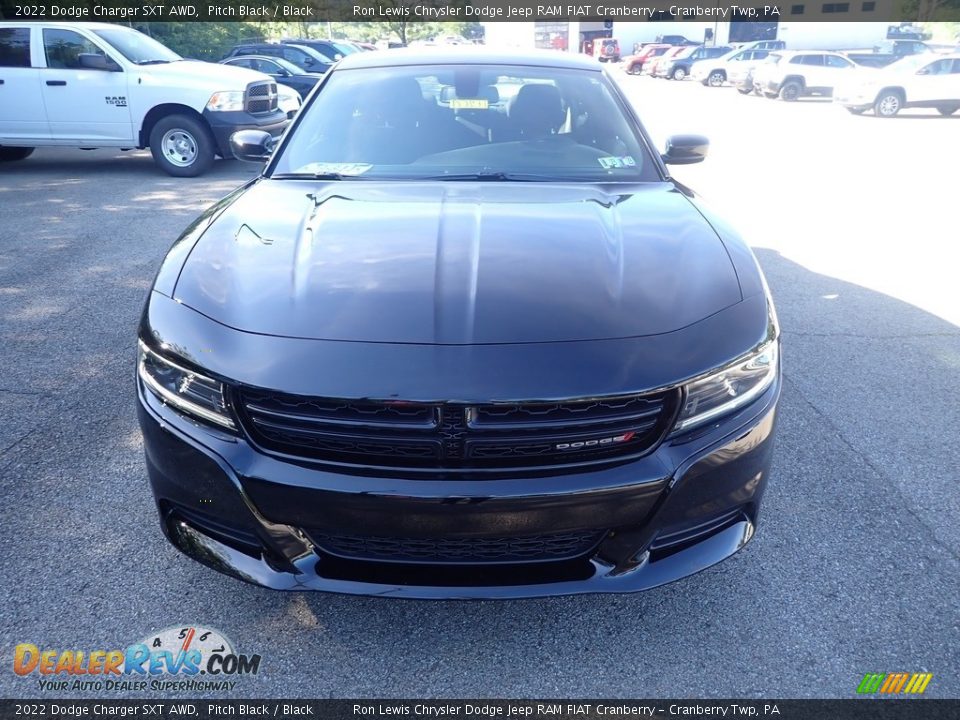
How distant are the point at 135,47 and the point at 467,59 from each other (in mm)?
7661

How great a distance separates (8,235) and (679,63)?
105ft

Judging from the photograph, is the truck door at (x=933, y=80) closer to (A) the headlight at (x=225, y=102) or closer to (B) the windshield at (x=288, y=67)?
(B) the windshield at (x=288, y=67)

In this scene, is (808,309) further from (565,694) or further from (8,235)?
(8,235)

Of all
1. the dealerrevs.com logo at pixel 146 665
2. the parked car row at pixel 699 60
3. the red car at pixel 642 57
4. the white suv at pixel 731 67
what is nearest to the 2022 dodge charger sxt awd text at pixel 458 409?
the dealerrevs.com logo at pixel 146 665

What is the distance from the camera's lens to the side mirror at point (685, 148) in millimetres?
3834

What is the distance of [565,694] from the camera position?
2.06 meters

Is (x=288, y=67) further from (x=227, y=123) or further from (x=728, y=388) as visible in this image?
(x=728, y=388)

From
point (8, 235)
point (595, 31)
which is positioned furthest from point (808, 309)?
point (595, 31)

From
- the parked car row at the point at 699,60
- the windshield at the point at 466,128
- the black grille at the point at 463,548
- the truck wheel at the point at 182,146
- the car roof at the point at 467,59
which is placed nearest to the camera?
the black grille at the point at 463,548

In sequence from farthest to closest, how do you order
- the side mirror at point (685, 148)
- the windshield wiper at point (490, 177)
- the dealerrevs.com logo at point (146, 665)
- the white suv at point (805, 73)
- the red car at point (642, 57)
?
the red car at point (642, 57), the white suv at point (805, 73), the side mirror at point (685, 148), the windshield wiper at point (490, 177), the dealerrevs.com logo at point (146, 665)

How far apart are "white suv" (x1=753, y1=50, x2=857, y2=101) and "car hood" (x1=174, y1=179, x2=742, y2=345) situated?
21.7 metres

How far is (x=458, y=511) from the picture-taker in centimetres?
181

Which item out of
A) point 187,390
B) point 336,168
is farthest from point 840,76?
point 187,390

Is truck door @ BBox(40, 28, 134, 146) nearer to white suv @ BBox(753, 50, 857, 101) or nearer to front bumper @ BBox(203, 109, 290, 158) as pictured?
front bumper @ BBox(203, 109, 290, 158)
